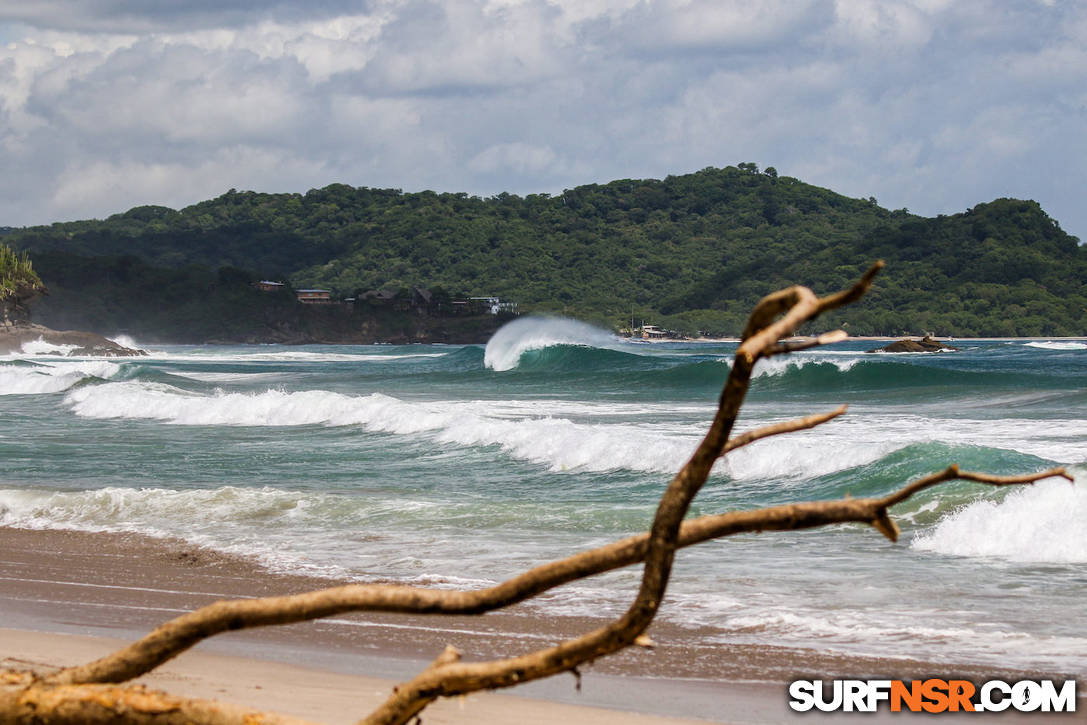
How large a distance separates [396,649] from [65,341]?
8628 cm

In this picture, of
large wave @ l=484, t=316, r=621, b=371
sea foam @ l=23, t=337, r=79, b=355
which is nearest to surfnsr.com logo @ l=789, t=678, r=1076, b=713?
large wave @ l=484, t=316, r=621, b=371

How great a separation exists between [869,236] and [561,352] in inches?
3342

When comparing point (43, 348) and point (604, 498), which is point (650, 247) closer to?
point (43, 348)

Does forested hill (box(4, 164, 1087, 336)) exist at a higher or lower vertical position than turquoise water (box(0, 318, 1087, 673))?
higher

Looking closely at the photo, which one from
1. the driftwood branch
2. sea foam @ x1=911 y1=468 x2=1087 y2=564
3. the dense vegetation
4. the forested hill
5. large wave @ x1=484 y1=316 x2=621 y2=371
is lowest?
sea foam @ x1=911 y1=468 x2=1087 y2=564

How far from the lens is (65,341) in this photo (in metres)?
84.2

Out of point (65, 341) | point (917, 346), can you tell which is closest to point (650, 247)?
point (917, 346)

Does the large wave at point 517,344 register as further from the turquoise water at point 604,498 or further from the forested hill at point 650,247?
the forested hill at point 650,247

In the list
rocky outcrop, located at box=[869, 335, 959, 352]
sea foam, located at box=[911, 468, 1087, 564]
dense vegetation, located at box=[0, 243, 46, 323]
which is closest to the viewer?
sea foam, located at box=[911, 468, 1087, 564]

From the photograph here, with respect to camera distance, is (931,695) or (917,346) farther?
(917,346)

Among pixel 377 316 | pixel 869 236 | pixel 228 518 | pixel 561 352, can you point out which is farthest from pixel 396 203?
pixel 228 518

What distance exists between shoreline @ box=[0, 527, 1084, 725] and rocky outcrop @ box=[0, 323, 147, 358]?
7816 cm

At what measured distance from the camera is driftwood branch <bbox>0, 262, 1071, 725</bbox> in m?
1.73

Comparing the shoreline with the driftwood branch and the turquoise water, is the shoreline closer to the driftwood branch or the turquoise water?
the turquoise water
